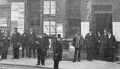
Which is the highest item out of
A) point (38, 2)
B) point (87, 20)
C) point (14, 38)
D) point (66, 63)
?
point (38, 2)

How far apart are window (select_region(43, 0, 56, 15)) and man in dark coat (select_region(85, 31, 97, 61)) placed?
3.24 m

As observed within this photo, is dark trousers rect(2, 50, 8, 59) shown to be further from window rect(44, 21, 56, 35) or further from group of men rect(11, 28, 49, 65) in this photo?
window rect(44, 21, 56, 35)

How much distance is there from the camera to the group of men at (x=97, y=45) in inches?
640

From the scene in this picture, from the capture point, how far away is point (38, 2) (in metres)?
18.9

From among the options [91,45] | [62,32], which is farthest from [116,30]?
[62,32]

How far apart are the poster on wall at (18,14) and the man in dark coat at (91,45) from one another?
5067 mm

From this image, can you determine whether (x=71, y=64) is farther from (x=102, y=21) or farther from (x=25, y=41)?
(x=25, y=41)

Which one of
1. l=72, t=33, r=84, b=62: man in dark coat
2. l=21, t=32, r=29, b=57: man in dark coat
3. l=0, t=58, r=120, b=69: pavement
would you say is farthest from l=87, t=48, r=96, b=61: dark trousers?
l=21, t=32, r=29, b=57: man in dark coat

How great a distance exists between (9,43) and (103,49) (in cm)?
667

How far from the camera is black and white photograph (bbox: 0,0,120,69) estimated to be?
16.1 meters

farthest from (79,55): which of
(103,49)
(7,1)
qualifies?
(7,1)

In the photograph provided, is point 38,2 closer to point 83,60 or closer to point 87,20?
point 87,20

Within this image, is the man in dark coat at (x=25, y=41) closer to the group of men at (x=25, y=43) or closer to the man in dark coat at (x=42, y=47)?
the group of men at (x=25, y=43)

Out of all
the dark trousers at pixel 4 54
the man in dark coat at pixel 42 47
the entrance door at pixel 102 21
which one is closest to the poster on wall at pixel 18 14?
the dark trousers at pixel 4 54
